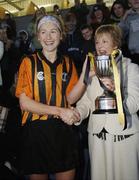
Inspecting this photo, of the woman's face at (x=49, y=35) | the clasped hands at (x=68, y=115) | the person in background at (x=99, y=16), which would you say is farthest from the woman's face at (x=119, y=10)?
the clasped hands at (x=68, y=115)

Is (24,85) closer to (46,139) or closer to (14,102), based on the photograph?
(46,139)

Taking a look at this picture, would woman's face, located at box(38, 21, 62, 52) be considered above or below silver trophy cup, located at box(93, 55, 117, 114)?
above

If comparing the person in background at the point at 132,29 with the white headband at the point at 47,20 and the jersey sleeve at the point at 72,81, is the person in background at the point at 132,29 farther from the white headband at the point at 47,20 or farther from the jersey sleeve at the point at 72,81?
the white headband at the point at 47,20

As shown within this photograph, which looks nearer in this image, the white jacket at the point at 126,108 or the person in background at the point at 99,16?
the white jacket at the point at 126,108

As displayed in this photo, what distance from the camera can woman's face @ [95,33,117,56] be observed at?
2652 mm

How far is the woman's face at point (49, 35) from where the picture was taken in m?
2.66

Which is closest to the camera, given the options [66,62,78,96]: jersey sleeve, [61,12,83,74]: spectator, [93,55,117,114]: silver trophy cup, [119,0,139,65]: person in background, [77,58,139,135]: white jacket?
[93,55,117,114]: silver trophy cup

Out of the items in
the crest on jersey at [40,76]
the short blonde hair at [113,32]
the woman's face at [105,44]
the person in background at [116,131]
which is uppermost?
the short blonde hair at [113,32]

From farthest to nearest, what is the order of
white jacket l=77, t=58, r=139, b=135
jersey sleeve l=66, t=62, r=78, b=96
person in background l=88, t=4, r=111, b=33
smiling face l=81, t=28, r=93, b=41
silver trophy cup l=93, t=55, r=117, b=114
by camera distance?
person in background l=88, t=4, r=111, b=33, smiling face l=81, t=28, r=93, b=41, jersey sleeve l=66, t=62, r=78, b=96, white jacket l=77, t=58, r=139, b=135, silver trophy cup l=93, t=55, r=117, b=114

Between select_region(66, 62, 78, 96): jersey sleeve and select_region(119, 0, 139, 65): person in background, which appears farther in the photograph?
select_region(119, 0, 139, 65): person in background

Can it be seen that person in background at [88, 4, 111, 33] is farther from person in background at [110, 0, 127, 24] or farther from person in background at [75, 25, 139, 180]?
person in background at [75, 25, 139, 180]

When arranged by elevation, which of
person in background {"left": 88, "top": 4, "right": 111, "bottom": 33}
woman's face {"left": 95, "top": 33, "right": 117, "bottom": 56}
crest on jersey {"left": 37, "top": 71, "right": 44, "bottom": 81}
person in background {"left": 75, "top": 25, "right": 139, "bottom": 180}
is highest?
person in background {"left": 88, "top": 4, "right": 111, "bottom": 33}

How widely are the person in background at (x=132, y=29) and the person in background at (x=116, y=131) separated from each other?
2.17 meters

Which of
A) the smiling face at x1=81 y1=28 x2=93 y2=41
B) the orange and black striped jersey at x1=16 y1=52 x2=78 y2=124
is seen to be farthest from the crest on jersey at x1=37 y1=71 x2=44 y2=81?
the smiling face at x1=81 y1=28 x2=93 y2=41
